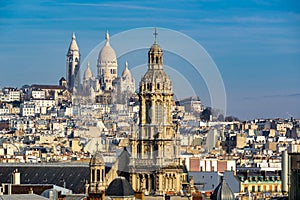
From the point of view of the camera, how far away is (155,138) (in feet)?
212

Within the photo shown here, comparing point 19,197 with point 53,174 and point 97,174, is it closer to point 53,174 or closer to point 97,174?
point 97,174

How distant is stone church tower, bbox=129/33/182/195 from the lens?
62781mm

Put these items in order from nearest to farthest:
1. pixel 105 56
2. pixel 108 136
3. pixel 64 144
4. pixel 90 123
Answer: pixel 105 56, pixel 108 136, pixel 90 123, pixel 64 144

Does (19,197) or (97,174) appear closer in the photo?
(19,197)

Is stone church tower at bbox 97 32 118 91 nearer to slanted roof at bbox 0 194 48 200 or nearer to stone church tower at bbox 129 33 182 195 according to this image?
stone church tower at bbox 129 33 182 195

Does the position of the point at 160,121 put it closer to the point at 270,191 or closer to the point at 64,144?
the point at 270,191

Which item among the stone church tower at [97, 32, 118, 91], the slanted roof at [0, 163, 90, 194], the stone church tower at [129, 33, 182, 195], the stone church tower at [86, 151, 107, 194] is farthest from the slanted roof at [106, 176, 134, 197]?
the stone church tower at [129, 33, 182, 195]

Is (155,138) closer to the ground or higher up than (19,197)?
higher up

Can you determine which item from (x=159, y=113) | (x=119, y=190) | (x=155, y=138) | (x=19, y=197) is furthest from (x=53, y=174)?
(x=19, y=197)

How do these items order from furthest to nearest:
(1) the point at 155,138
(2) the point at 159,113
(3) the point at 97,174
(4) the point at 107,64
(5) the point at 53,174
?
1. (2) the point at 159,113
2. (1) the point at 155,138
3. (5) the point at 53,174
4. (4) the point at 107,64
5. (3) the point at 97,174

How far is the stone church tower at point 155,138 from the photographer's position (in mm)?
62781

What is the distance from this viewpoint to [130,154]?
211ft

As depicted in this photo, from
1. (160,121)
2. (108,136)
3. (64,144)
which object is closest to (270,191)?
(108,136)

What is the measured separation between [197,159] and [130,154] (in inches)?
829
